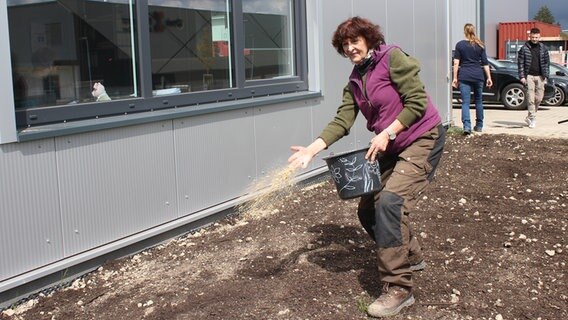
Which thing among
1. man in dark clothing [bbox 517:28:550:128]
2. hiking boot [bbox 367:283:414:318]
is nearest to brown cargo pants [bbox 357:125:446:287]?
hiking boot [bbox 367:283:414:318]

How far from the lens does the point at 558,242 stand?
5051mm

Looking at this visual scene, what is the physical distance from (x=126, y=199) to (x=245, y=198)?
1.59m

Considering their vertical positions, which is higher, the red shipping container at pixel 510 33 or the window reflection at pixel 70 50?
the red shipping container at pixel 510 33

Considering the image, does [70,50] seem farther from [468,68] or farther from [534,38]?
[534,38]

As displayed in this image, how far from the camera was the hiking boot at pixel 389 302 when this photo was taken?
145 inches

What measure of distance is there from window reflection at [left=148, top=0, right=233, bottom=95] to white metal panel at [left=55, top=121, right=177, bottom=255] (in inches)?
23.0

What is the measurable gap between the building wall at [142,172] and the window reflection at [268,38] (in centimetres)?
28

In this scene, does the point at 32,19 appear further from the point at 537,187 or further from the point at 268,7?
the point at 537,187

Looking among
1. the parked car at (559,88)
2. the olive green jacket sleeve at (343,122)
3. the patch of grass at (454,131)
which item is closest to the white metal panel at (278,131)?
the olive green jacket sleeve at (343,122)

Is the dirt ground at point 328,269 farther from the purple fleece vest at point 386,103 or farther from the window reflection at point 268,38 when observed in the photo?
the window reflection at point 268,38

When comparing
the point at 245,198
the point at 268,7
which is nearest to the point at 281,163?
the point at 245,198

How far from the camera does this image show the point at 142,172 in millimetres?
4922

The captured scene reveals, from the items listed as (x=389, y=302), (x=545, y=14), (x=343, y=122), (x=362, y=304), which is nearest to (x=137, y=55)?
(x=343, y=122)

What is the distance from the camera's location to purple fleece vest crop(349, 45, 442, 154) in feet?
12.4
